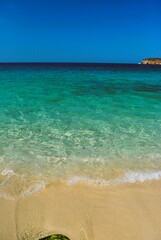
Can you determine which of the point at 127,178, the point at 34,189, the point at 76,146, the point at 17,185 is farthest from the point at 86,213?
the point at 76,146

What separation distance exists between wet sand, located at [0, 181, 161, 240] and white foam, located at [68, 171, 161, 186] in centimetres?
15

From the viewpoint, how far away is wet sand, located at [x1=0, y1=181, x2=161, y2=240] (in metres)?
2.94

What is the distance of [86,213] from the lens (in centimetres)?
330

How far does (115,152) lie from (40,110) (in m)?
5.15

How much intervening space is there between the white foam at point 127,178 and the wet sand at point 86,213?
150 mm

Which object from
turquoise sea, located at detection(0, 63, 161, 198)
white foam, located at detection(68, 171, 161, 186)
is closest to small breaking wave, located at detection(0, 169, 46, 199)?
turquoise sea, located at detection(0, 63, 161, 198)

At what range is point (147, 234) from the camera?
Result: 295cm

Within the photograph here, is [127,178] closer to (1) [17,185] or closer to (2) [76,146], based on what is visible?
(2) [76,146]

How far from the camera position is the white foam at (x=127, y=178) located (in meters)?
4.12

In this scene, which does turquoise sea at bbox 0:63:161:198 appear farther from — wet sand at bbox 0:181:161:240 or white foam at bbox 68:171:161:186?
wet sand at bbox 0:181:161:240

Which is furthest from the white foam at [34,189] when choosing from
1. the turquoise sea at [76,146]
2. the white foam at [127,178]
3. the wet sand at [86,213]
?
the white foam at [127,178]

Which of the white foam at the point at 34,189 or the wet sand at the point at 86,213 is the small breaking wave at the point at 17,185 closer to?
the white foam at the point at 34,189

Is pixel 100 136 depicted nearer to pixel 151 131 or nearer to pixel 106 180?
pixel 151 131

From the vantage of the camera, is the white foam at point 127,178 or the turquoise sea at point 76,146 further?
the turquoise sea at point 76,146
